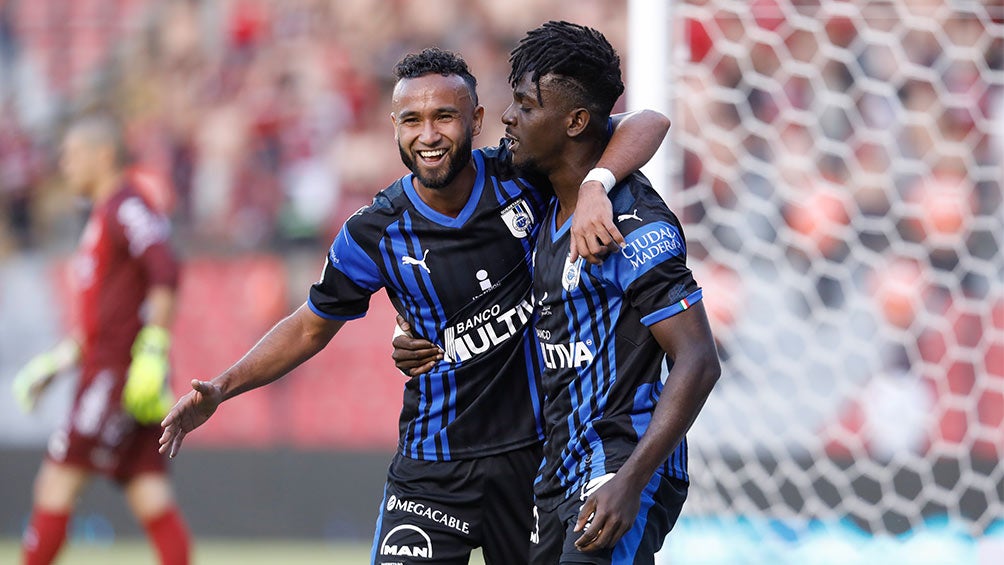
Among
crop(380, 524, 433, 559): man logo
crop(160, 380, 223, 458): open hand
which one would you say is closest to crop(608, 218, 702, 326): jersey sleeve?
crop(380, 524, 433, 559): man logo

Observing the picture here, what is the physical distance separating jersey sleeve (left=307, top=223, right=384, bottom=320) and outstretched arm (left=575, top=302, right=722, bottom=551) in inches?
39.7

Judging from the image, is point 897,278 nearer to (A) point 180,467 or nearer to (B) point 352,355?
(B) point 352,355

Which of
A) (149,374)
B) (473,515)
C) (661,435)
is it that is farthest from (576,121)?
(149,374)

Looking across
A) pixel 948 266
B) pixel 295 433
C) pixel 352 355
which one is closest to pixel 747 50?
pixel 948 266

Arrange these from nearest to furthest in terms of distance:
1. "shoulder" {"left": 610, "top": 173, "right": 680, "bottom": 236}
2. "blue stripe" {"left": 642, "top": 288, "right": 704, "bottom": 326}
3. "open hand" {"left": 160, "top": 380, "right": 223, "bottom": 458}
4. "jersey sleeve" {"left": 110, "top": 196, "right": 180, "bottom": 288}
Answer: "blue stripe" {"left": 642, "top": 288, "right": 704, "bottom": 326}, "shoulder" {"left": 610, "top": 173, "right": 680, "bottom": 236}, "open hand" {"left": 160, "top": 380, "right": 223, "bottom": 458}, "jersey sleeve" {"left": 110, "top": 196, "right": 180, "bottom": 288}

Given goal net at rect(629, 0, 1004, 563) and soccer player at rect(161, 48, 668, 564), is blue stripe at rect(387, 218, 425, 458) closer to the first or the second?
soccer player at rect(161, 48, 668, 564)

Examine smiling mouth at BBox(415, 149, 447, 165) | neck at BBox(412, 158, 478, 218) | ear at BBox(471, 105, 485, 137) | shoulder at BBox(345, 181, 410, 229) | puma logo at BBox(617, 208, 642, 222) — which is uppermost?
ear at BBox(471, 105, 485, 137)

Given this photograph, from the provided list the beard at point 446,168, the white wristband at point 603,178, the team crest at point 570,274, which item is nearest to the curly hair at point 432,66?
the beard at point 446,168

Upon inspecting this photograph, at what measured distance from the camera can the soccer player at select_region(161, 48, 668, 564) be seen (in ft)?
11.5

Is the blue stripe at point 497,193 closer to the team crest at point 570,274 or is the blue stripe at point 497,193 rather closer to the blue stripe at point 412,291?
the blue stripe at point 412,291

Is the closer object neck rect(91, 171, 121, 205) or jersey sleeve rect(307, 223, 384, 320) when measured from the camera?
jersey sleeve rect(307, 223, 384, 320)

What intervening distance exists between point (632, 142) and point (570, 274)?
1.29 ft

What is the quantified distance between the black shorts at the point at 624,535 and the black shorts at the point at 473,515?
11.3 inches

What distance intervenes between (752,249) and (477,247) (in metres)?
3.81
